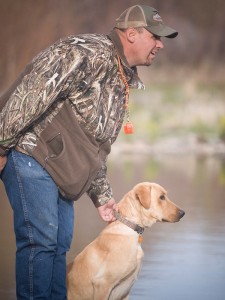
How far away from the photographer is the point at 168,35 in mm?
3381

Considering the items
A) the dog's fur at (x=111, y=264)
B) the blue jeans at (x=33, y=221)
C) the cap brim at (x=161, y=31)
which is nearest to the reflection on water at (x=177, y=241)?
the dog's fur at (x=111, y=264)

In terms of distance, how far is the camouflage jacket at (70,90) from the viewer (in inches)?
125

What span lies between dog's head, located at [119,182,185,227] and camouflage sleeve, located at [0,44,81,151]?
0.87 meters

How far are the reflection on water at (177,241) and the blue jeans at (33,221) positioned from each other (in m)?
0.78

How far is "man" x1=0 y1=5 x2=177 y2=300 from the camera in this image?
10.5ft

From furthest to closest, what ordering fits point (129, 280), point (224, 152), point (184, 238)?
point (224, 152) < point (184, 238) < point (129, 280)

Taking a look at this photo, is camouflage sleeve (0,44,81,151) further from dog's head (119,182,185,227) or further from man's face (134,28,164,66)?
dog's head (119,182,185,227)

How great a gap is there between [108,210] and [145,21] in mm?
832

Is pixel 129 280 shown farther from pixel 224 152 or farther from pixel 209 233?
pixel 224 152

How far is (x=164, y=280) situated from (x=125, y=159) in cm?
839

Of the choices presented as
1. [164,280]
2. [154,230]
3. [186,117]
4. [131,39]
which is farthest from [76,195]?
[186,117]

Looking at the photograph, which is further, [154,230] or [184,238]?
[154,230]

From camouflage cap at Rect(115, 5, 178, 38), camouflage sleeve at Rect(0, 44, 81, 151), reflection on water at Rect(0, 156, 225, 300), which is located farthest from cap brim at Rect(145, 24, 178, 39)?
reflection on water at Rect(0, 156, 225, 300)

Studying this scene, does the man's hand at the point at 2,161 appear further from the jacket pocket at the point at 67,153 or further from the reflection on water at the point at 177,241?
the reflection on water at the point at 177,241
